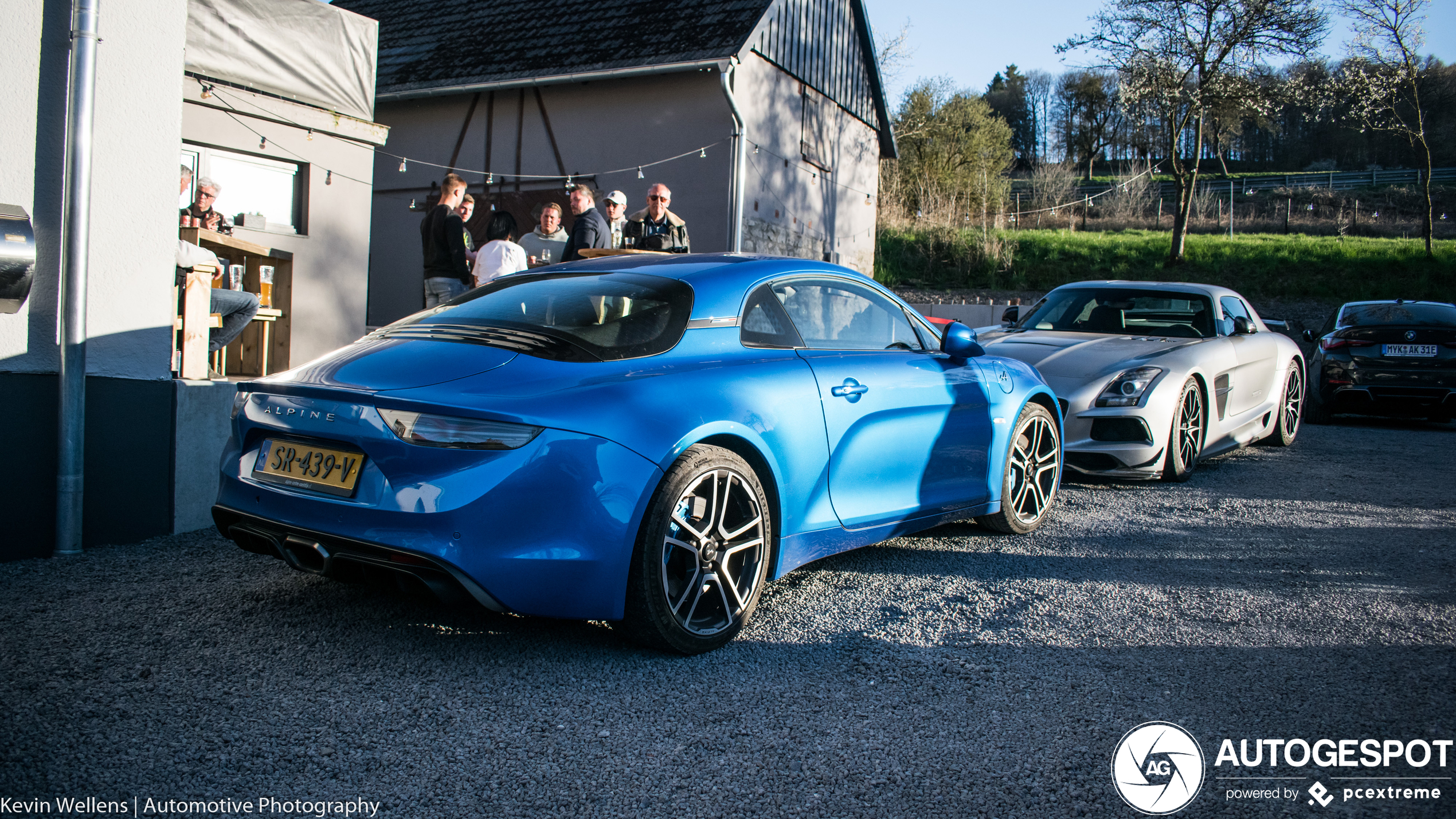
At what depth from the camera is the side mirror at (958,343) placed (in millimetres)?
4598

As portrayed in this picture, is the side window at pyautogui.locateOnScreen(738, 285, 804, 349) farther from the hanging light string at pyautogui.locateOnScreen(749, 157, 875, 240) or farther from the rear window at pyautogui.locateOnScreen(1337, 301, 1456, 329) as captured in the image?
the hanging light string at pyautogui.locateOnScreen(749, 157, 875, 240)

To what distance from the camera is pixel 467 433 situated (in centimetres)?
286

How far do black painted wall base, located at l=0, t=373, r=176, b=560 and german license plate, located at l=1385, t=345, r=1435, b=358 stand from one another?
36.1ft

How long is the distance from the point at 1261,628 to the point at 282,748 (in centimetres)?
326

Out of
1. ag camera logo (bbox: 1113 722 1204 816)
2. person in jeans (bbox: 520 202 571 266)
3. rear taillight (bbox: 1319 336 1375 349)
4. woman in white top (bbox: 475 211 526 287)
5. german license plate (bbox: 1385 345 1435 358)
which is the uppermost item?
person in jeans (bbox: 520 202 571 266)

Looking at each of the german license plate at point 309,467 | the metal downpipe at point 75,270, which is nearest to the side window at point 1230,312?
the german license plate at point 309,467

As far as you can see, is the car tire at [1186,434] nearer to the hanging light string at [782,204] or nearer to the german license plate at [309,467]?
the german license plate at [309,467]

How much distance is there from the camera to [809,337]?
157 inches

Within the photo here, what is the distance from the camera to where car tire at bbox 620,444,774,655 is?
10.1 feet

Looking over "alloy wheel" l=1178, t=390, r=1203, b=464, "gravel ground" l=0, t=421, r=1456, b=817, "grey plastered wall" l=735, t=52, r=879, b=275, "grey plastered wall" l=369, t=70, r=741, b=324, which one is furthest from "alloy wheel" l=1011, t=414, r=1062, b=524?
"grey plastered wall" l=735, t=52, r=879, b=275

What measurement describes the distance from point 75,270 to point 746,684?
3455 millimetres

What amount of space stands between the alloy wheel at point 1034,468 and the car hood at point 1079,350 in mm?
1101

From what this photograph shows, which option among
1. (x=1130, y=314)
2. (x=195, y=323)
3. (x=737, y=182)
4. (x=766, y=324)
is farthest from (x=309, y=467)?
(x=737, y=182)

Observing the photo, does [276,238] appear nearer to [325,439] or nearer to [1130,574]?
[325,439]
